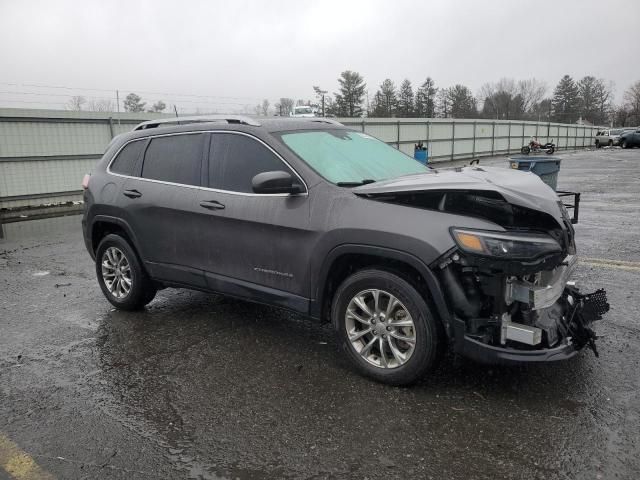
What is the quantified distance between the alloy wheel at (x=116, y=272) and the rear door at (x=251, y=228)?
1193 millimetres

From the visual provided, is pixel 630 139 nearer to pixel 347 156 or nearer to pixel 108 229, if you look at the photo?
pixel 347 156

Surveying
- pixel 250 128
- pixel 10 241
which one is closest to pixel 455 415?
pixel 250 128

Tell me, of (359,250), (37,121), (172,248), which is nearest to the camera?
(359,250)

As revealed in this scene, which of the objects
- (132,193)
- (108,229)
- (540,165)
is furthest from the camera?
(540,165)

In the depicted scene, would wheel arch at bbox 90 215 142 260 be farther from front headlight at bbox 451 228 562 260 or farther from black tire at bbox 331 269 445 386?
front headlight at bbox 451 228 562 260

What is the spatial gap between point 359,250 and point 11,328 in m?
3.50

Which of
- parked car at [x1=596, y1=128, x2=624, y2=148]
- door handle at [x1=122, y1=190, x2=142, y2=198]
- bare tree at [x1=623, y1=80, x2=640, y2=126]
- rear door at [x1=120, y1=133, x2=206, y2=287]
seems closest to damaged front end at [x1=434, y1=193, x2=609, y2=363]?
rear door at [x1=120, y1=133, x2=206, y2=287]

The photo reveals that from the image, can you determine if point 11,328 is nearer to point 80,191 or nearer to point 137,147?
point 137,147

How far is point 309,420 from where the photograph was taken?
3217 millimetres

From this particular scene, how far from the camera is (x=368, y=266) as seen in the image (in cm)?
366

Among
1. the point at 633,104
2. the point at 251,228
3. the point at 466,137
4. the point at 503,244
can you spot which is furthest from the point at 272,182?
the point at 633,104

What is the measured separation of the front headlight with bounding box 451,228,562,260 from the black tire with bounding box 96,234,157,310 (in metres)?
3.17

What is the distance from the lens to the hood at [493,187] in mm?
3314

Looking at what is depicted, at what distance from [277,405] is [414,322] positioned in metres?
1.01
